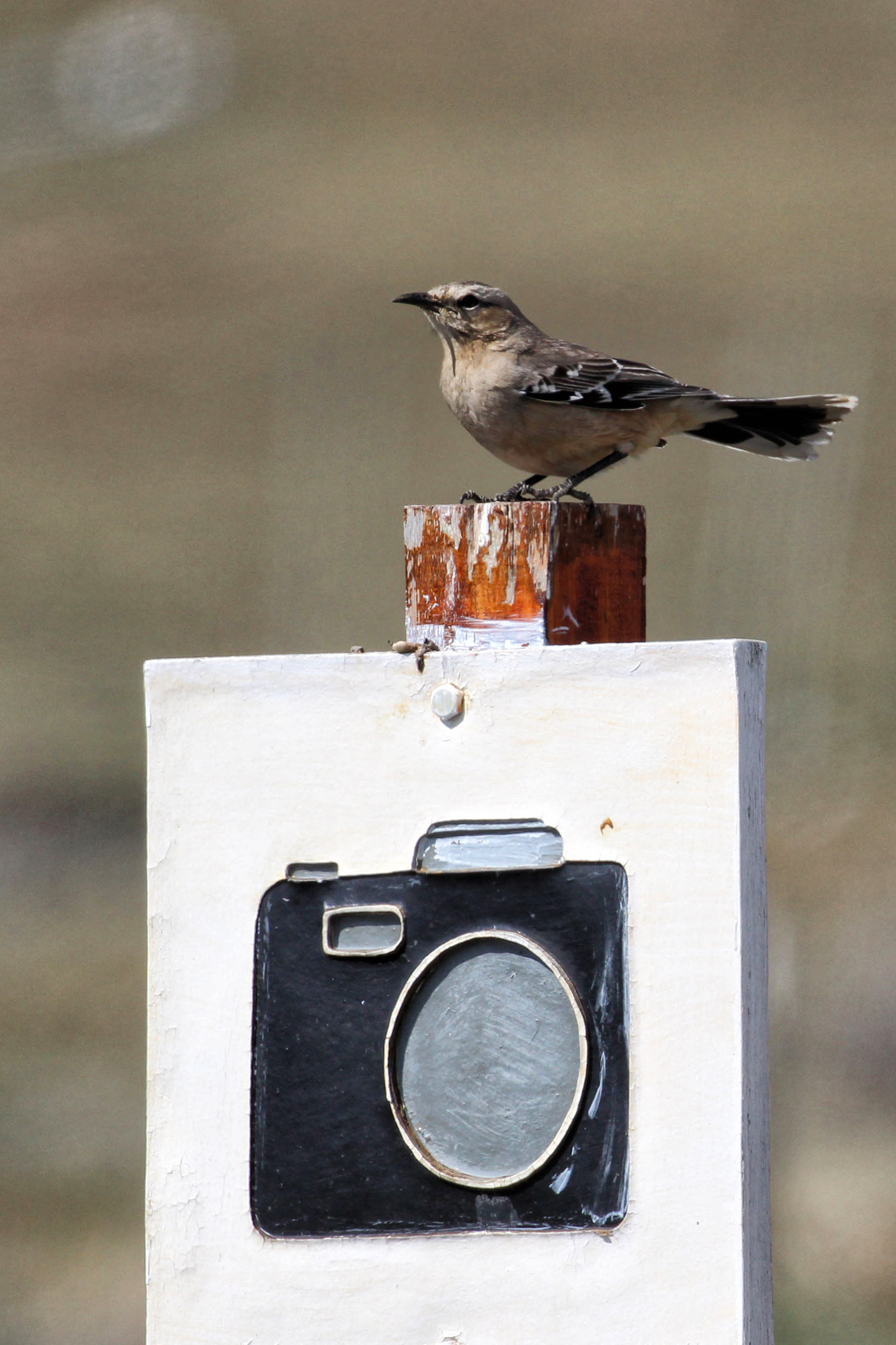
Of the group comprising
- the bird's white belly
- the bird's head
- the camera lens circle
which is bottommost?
the camera lens circle

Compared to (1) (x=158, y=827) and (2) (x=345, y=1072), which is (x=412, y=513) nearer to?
(1) (x=158, y=827)

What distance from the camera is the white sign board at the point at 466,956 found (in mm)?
2684

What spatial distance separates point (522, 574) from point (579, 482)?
1.09m

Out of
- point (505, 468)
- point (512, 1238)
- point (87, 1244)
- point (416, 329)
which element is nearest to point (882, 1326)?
point (87, 1244)

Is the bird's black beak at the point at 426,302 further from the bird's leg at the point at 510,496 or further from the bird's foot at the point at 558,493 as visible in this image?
the bird's foot at the point at 558,493

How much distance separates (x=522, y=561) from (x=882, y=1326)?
5.27m

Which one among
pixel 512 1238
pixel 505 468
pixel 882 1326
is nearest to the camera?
pixel 512 1238

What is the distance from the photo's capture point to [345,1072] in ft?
9.42

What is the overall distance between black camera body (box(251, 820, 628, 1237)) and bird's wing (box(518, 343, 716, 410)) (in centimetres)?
173

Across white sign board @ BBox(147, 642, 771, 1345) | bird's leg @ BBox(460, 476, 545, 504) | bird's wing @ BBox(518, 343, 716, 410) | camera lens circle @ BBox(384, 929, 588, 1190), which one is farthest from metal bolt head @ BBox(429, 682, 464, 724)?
bird's wing @ BBox(518, 343, 716, 410)

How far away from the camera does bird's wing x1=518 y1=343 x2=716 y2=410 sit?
4.27 m

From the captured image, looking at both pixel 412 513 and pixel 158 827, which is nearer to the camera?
pixel 158 827

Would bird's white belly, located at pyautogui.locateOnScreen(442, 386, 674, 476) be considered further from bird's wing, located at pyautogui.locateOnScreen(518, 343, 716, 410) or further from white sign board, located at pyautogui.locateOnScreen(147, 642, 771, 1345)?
white sign board, located at pyautogui.locateOnScreen(147, 642, 771, 1345)

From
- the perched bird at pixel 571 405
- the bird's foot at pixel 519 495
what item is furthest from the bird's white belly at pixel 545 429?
the bird's foot at pixel 519 495
